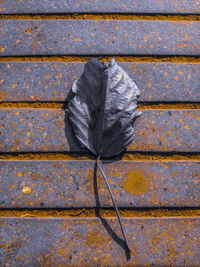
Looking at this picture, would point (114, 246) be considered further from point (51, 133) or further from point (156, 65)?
point (156, 65)

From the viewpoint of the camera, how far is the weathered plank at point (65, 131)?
2.60 ft

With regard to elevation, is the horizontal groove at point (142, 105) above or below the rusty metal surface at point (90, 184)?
above

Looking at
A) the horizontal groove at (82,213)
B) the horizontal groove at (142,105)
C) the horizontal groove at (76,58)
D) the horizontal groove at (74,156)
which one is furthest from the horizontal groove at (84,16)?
the horizontal groove at (82,213)

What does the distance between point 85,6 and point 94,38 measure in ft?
0.48

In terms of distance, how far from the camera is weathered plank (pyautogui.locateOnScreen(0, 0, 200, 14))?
2.77ft

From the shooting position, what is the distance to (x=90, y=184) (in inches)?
30.8

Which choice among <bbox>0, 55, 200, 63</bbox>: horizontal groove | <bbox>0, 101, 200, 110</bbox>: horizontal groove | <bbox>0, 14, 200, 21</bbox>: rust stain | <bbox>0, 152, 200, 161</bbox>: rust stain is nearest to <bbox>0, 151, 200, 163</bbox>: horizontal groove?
<bbox>0, 152, 200, 161</bbox>: rust stain

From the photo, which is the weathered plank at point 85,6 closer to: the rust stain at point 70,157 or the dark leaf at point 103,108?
the dark leaf at point 103,108

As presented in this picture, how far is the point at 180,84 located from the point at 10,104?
2.31ft

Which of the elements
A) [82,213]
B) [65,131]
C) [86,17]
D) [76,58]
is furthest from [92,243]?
[86,17]

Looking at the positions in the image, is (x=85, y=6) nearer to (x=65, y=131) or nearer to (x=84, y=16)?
(x=84, y=16)

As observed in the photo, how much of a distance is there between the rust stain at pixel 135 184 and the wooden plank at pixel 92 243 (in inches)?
4.2

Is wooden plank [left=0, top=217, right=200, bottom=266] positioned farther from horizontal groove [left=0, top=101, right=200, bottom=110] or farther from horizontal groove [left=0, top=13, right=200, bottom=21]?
horizontal groove [left=0, top=13, right=200, bottom=21]

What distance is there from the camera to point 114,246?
761 mm
